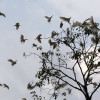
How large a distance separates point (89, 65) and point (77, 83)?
1180 millimetres

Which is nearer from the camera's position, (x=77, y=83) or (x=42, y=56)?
(x=77, y=83)

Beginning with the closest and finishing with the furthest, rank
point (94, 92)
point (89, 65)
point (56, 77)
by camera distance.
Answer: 1. point (94, 92)
2. point (89, 65)
3. point (56, 77)

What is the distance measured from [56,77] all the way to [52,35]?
2.38 metres

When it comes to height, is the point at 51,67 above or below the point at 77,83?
above

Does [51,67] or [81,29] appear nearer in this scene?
[81,29]

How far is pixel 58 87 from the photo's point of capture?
1276 cm

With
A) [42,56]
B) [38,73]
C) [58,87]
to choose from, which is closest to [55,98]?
[58,87]

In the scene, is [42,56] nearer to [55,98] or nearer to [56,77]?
[56,77]

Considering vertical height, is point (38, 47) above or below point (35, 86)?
above

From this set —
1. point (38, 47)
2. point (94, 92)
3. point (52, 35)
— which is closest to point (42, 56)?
point (38, 47)

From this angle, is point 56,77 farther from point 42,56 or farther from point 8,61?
point 8,61

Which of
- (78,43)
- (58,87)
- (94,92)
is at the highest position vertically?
(78,43)

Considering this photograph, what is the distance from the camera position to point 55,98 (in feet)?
42.6

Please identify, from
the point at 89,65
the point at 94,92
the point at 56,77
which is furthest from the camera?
the point at 56,77
